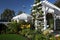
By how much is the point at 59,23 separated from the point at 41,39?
13.0m

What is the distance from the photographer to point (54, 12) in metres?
25.0

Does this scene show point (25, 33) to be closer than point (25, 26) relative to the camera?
Yes

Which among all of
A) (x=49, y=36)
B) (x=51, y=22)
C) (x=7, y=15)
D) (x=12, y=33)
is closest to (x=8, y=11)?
(x=7, y=15)

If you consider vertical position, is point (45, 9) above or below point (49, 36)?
above

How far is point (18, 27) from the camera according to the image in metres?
21.4

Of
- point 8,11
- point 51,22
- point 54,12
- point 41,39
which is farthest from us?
point 8,11

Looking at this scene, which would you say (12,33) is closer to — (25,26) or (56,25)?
(25,26)

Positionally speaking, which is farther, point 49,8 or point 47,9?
point 49,8

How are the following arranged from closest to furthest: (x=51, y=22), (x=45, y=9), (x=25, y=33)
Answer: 1. (x=25, y=33)
2. (x=45, y=9)
3. (x=51, y=22)

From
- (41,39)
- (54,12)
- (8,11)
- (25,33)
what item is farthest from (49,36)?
(8,11)

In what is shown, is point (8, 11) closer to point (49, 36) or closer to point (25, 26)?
point (25, 26)

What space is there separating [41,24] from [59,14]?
90.3 inches

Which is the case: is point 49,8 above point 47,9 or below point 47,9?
above

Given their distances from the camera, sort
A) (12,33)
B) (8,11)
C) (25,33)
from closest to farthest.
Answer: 1. (25,33)
2. (12,33)
3. (8,11)
